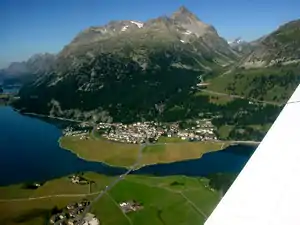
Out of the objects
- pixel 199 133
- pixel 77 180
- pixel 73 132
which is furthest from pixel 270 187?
pixel 73 132

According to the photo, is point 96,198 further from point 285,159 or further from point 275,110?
point 275,110

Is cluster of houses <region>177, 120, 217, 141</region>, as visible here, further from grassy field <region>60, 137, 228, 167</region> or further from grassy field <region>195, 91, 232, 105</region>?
grassy field <region>195, 91, 232, 105</region>

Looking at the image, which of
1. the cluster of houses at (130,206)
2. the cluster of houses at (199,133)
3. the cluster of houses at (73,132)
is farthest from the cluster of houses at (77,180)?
the cluster of houses at (199,133)

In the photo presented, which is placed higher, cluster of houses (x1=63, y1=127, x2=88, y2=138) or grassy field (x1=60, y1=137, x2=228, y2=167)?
grassy field (x1=60, y1=137, x2=228, y2=167)

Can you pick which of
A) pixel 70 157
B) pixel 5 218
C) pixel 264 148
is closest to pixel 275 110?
pixel 70 157

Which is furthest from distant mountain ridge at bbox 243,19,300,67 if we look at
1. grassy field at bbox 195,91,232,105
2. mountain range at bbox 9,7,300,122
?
grassy field at bbox 195,91,232,105

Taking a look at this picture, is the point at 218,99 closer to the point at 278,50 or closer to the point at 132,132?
the point at 132,132
